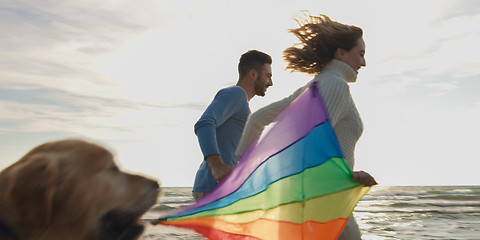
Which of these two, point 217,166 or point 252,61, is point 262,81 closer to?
point 252,61

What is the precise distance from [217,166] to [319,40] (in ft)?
4.66

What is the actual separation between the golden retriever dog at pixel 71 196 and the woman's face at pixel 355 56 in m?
1.95

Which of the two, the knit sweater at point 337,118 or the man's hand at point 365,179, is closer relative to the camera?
the man's hand at point 365,179

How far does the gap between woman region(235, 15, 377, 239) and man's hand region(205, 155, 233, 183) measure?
47 centimetres

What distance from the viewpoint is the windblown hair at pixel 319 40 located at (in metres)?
4.00

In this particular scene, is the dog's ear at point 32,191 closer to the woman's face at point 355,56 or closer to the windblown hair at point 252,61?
the woman's face at point 355,56

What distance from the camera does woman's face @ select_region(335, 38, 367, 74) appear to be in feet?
13.1

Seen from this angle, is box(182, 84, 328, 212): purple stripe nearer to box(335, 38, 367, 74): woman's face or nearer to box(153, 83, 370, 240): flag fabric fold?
box(153, 83, 370, 240): flag fabric fold

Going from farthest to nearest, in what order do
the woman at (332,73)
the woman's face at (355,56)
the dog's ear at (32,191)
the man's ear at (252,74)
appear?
the man's ear at (252,74)
the woman's face at (355,56)
the woman at (332,73)
the dog's ear at (32,191)

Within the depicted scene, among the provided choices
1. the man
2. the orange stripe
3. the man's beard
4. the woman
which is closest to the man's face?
the man's beard

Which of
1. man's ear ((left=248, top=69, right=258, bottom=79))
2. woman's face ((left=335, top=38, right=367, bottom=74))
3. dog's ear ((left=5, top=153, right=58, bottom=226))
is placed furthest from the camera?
man's ear ((left=248, top=69, right=258, bottom=79))

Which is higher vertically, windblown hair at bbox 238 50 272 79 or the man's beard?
windblown hair at bbox 238 50 272 79

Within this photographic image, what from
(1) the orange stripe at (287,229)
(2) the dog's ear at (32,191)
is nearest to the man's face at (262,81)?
(1) the orange stripe at (287,229)

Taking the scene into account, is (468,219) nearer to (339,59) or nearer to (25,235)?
(339,59)
